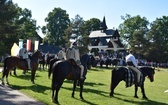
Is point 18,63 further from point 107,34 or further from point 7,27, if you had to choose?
point 107,34

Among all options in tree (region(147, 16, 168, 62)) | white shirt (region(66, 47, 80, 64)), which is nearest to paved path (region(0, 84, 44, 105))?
white shirt (region(66, 47, 80, 64))

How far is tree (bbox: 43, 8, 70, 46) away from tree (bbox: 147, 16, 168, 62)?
30056 millimetres

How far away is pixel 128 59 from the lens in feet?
46.0

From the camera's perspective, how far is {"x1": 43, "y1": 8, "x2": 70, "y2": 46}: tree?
95.5 metres

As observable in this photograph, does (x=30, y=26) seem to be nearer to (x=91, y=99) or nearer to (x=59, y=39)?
(x=59, y=39)

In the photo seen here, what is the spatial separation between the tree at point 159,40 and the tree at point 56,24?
3006 cm

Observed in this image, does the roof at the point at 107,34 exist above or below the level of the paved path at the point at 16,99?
above

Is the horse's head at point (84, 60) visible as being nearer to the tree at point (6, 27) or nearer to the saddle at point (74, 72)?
the saddle at point (74, 72)

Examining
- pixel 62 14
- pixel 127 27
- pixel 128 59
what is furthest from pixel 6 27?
pixel 127 27

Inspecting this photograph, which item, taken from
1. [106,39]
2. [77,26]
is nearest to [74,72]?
[77,26]

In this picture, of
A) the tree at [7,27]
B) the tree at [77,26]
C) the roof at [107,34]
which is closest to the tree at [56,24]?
the roof at [107,34]

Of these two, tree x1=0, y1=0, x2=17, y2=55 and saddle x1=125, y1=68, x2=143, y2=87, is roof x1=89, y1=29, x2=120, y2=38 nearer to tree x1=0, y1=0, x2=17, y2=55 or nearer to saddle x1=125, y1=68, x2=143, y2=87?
tree x1=0, y1=0, x2=17, y2=55

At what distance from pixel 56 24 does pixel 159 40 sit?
35.2m

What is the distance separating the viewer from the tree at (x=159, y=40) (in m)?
75.6
